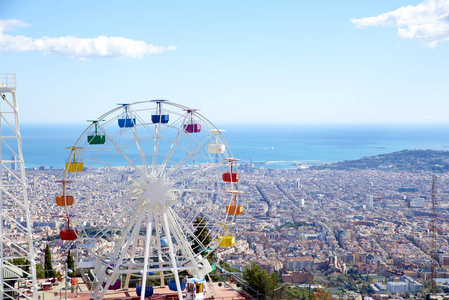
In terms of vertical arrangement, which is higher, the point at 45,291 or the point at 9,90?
the point at 9,90

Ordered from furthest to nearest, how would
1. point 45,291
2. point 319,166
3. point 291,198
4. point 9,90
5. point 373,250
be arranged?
point 319,166, point 291,198, point 373,250, point 45,291, point 9,90

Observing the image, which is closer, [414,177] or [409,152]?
[414,177]

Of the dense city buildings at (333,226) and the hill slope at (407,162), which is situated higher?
the hill slope at (407,162)

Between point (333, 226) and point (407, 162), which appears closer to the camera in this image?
point (333, 226)

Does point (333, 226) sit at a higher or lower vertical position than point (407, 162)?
lower

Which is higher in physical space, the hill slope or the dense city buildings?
the hill slope

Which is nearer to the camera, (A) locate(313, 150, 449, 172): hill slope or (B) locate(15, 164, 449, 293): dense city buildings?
(B) locate(15, 164, 449, 293): dense city buildings

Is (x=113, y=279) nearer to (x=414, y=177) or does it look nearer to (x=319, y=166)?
(x=414, y=177)

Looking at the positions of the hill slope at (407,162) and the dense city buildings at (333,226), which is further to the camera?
the hill slope at (407,162)

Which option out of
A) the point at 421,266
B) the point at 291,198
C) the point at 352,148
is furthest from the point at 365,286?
the point at 352,148

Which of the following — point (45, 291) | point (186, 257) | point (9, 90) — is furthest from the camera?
point (45, 291)

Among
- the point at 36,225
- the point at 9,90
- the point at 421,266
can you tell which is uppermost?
the point at 9,90
